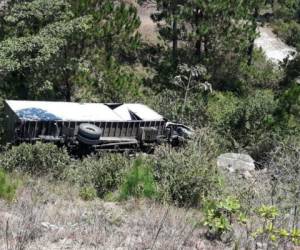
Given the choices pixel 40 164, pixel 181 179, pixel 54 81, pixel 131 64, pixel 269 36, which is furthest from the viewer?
pixel 269 36

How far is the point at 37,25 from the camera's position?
69.2 ft

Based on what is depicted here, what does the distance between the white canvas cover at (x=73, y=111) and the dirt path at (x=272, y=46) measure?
23.3 meters

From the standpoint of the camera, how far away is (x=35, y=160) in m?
12.9

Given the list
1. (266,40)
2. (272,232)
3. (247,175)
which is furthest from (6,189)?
(266,40)

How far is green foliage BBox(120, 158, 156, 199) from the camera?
9445 mm

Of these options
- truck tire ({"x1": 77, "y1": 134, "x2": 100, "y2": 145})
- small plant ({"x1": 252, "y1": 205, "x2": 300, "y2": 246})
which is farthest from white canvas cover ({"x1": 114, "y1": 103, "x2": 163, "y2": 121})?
small plant ({"x1": 252, "y1": 205, "x2": 300, "y2": 246})

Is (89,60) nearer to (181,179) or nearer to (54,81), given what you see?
(54,81)

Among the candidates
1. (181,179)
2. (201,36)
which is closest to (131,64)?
(201,36)

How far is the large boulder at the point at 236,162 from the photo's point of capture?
16.9m

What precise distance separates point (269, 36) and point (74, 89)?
2733cm

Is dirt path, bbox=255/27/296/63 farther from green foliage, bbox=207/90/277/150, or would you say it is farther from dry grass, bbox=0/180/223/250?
dry grass, bbox=0/180/223/250

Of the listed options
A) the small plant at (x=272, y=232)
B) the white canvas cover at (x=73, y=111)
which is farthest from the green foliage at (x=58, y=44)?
the small plant at (x=272, y=232)

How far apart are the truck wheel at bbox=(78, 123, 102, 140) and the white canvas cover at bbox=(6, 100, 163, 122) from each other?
1.69ft

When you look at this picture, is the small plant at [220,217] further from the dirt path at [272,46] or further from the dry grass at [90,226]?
the dirt path at [272,46]
